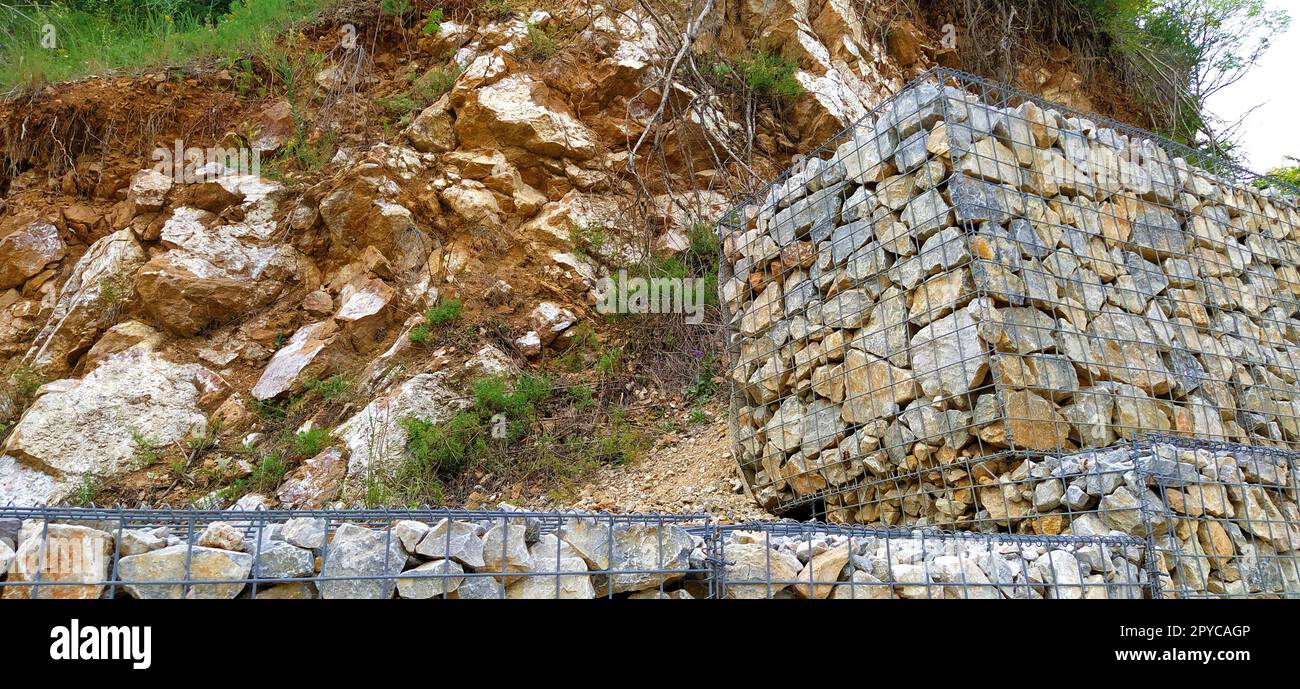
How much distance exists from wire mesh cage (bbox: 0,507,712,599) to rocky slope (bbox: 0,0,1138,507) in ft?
11.3

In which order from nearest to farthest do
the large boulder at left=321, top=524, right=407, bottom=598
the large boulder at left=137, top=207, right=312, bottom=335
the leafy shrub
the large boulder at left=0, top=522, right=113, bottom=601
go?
the large boulder at left=0, top=522, right=113, bottom=601 < the large boulder at left=321, top=524, right=407, bottom=598 < the large boulder at left=137, top=207, right=312, bottom=335 < the leafy shrub

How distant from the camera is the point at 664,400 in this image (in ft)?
20.9

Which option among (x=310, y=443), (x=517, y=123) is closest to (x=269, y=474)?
(x=310, y=443)

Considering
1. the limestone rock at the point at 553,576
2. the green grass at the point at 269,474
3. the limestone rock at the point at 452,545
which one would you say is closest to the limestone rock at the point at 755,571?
the limestone rock at the point at 553,576

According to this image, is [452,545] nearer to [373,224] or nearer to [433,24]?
[373,224]

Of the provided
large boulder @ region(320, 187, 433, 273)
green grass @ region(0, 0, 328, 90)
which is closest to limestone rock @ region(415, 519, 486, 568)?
large boulder @ region(320, 187, 433, 273)

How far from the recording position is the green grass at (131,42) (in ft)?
26.9

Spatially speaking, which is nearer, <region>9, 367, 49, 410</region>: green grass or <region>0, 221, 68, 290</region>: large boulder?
<region>9, 367, 49, 410</region>: green grass

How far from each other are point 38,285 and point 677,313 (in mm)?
5320

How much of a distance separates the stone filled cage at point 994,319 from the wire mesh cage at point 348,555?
202 centimetres

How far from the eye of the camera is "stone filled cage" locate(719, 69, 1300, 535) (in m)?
3.95

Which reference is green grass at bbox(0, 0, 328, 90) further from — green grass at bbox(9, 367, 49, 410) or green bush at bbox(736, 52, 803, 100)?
green bush at bbox(736, 52, 803, 100)

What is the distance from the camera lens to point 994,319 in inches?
156
